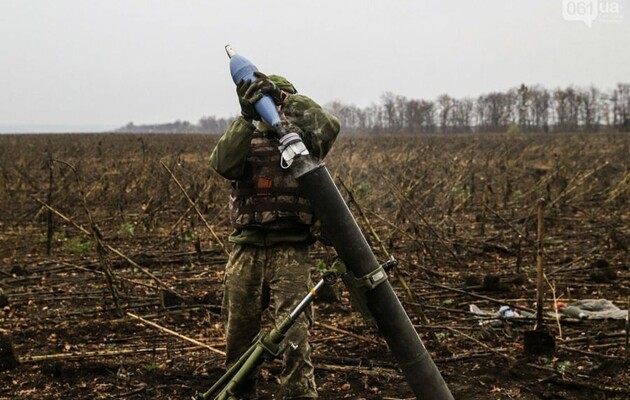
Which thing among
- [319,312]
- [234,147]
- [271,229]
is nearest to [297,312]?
[271,229]

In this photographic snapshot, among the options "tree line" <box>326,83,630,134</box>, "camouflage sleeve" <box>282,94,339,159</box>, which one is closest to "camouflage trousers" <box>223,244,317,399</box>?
"camouflage sleeve" <box>282,94,339,159</box>

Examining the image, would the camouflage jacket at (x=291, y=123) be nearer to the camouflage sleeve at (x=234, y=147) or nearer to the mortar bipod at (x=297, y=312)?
the camouflage sleeve at (x=234, y=147)

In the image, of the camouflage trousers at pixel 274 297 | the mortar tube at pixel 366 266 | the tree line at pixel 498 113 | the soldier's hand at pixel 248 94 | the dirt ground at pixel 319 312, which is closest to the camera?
the mortar tube at pixel 366 266

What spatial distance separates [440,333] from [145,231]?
239 inches

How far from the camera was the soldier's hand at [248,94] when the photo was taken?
2426 millimetres

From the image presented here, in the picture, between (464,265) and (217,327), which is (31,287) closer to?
(217,327)

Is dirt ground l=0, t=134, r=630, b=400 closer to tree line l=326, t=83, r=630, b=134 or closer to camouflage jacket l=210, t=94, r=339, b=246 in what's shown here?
camouflage jacket l=210, t=94, r=339, b=246

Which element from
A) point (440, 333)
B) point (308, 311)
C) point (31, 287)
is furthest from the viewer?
point (31, 287)

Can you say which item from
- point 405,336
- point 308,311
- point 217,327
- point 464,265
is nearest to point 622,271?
point 464,265

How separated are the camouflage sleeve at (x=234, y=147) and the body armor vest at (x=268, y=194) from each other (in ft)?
0.36

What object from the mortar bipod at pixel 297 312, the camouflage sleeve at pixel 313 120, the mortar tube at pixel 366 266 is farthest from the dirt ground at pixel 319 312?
the camouflage sleeve at pixel 313 120

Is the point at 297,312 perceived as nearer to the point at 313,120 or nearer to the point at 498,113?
the point at 313,120

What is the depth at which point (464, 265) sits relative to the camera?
7.59 metres

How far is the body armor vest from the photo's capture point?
3.09 meters
